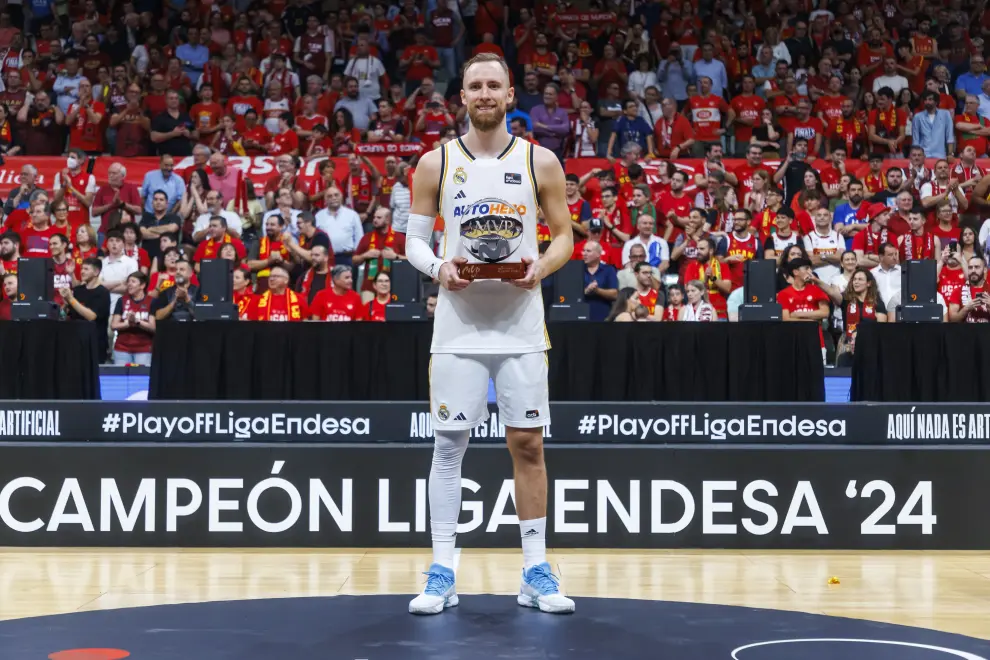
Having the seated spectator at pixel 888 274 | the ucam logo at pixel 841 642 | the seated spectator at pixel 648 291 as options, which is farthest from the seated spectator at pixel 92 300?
the ucam logo at pixel 841 642

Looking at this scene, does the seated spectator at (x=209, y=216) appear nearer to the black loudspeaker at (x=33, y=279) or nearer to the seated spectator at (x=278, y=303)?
the seated spectator at (x=278, y=303)

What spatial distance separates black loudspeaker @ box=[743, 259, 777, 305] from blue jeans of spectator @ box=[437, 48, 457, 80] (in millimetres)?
7298

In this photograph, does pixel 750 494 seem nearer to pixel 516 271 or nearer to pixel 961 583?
pixel 961 583

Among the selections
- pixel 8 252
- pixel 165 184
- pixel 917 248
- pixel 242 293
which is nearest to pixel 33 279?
pixel 242 293

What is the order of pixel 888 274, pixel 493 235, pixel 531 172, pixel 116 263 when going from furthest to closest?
pixel 116 263 → pixel 888 274 → pixel 531 172 → pixel 493 235

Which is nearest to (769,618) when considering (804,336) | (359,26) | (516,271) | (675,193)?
(516,271)

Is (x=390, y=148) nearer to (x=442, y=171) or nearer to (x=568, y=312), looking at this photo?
(x=568, y=312)

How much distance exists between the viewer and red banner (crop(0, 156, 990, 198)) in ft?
43.6

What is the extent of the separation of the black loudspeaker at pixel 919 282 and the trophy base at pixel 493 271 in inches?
239

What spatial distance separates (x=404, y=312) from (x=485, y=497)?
356 centimetres

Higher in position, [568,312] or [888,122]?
[888,122]

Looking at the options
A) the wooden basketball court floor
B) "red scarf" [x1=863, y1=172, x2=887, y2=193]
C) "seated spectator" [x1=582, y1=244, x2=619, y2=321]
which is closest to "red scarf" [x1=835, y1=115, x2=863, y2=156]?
"red scarf" [x1=863, y1=172, x2=887, y2=193]

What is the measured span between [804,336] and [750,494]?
128 inches

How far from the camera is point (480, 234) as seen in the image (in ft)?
14.2
